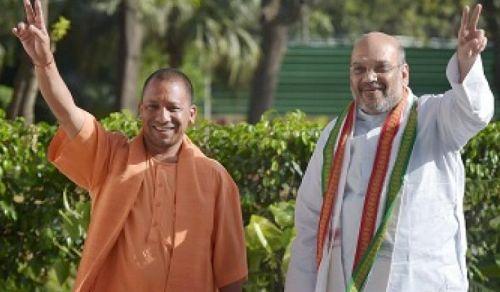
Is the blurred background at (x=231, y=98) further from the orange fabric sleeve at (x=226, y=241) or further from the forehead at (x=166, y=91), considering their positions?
the forehead at (x=166, y=91)

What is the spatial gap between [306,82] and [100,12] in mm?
6066

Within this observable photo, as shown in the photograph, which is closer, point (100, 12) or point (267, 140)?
point (267, 140)

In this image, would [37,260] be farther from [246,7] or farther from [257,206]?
[246,7]

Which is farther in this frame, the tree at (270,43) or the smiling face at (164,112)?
the tree at (270,43)

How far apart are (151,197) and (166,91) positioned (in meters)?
0.43

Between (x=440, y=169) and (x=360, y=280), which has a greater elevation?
(x=440, y=169)

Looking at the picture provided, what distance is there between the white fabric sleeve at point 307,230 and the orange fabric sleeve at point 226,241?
9.3 inches

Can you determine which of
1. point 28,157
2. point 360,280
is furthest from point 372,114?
point 28,157

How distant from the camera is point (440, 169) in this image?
458 cm

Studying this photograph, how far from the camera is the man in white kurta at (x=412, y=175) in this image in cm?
443

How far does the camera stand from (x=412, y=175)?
4562 millimetres

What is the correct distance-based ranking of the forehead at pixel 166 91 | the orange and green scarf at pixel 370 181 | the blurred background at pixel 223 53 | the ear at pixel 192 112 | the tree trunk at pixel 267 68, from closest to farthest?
the orange and green scarf at pixel 370 181 → the forehead at pixel 166 91 → the ear at pixel 192 112 → the tree trunk at pixel 267 68 → the blurred background at pixel 223 53

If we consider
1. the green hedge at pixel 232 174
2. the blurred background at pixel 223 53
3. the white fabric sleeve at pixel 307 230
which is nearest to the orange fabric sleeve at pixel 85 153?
the white fabric sleeve at pixel 307 230

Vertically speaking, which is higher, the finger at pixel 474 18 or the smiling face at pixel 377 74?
the finger at pixel 474 18
